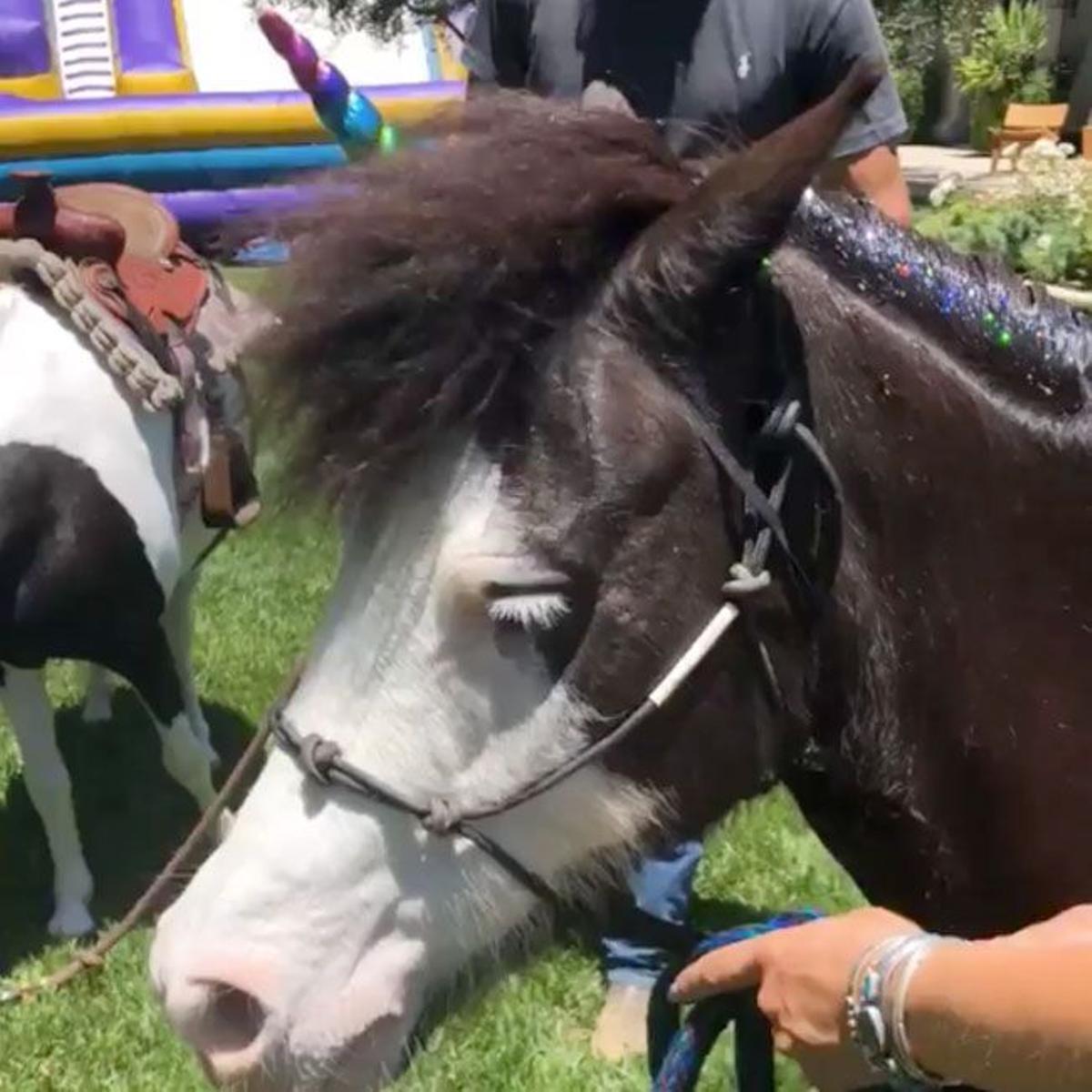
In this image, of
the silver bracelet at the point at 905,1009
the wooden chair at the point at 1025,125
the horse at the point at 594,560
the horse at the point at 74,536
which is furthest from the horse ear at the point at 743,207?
the wooden chair at the point at 1025,125

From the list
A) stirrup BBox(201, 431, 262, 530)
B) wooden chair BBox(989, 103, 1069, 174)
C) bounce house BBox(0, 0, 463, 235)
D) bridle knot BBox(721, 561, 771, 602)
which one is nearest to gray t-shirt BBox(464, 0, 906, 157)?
bridle knot BBox(721, 561, 771, 602)

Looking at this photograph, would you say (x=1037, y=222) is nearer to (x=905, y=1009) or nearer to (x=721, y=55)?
(x=721, y=55)

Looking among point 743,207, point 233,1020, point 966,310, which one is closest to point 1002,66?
point 966,310

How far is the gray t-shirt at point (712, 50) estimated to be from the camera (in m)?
2.77

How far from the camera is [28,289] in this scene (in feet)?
14.0

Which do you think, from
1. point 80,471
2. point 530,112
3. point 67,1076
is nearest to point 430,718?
point 530,112

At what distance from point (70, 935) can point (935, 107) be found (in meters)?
21.9

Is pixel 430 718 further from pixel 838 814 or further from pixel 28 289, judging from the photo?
pixel 28 289

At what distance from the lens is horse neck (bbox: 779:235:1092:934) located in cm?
167

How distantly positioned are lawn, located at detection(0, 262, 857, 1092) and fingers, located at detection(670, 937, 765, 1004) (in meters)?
0.89

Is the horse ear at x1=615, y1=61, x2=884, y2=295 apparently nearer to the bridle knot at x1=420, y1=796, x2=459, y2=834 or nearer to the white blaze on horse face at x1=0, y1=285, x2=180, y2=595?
the bridle knot at x1=420, y1=796, x2=459, y2=834

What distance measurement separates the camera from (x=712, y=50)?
279 cm

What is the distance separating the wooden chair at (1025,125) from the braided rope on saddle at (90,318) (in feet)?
54.2

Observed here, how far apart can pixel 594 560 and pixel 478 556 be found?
100 mm
